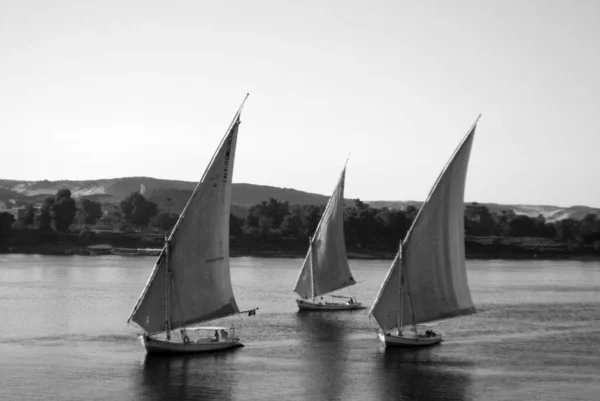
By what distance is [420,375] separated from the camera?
63219 millimetres

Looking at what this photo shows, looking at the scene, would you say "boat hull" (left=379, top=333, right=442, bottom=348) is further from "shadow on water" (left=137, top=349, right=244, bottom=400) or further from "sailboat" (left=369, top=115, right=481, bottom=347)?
"shadow on water" (left=137, top=349, right=244, bottom=400)

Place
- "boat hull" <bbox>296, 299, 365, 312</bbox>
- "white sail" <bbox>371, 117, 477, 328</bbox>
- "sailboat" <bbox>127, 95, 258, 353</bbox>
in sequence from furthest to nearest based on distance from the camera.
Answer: "boat hull" <bbox>296, 299, 365, 312</bbox> < "white sail" <bbox>371, 117, 477, 328</bbox> < "sailboat" <bbox>127, 95, 258, 353</bbox>

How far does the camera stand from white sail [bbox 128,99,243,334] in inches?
2569

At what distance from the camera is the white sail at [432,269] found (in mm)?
69438

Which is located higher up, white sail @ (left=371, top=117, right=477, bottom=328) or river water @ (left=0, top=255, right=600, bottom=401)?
white sail @ (left=371, top=117, right=477, bottom=328)

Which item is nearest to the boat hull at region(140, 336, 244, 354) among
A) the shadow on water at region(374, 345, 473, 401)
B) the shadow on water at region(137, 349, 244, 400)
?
the shadow on water at region(137, 349, 244, 400)

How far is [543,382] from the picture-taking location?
61.7 m

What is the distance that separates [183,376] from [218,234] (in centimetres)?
999

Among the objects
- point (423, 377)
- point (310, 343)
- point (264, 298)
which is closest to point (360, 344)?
point (310, 343)

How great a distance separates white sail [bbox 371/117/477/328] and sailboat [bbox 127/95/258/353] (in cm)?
1154

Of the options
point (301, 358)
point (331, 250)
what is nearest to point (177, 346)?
point (301, 358)

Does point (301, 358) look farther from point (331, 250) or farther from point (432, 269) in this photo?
point (331, 250)

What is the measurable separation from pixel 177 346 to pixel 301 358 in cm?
880

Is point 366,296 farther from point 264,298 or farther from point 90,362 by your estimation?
point 90,362
